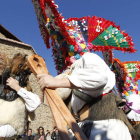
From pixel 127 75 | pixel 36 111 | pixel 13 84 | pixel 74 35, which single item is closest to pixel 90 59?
pixel 74 35

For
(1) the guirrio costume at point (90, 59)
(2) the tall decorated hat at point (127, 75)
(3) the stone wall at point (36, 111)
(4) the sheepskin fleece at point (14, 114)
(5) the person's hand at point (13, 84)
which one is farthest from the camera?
(3) the stone wall at point (36, 111)

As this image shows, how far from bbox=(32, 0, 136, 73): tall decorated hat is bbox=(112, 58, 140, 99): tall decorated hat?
5.44 feet

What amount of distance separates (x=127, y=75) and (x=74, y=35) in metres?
2.63

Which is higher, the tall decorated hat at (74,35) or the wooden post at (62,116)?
the tall decorated hat at (74,35)

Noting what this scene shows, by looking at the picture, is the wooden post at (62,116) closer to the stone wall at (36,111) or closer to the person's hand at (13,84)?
the person's hand at (13,84)

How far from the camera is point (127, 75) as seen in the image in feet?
13.7

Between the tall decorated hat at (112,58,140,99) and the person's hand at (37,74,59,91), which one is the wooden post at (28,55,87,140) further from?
the tall decorated hat at (112,58,140,99)

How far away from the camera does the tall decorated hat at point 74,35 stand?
199 centimetres

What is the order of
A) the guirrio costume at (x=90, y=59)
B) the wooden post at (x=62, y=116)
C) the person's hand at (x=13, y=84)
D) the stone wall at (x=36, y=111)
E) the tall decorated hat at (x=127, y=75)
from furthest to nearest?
the stone wall at (x=36, y=111)
the tall decorated hat at (x=127, y=75)
the person's hand at (x=13, y=84)
the guirrio costume at (x=90, y=59)
the wooden post at (x=62, y=116)

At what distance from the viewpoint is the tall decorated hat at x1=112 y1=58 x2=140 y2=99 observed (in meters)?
4.01

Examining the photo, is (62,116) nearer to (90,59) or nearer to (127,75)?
(90,59)

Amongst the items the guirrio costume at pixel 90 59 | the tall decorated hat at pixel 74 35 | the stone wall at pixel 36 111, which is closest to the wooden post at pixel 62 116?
the guirrio costume at pixel 90 59

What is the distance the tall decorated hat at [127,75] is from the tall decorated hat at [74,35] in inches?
65.3

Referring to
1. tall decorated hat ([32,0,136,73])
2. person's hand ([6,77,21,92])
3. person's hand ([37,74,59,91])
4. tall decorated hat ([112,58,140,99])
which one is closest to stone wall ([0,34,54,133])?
tall decorated hat ([112,58,140,99])
